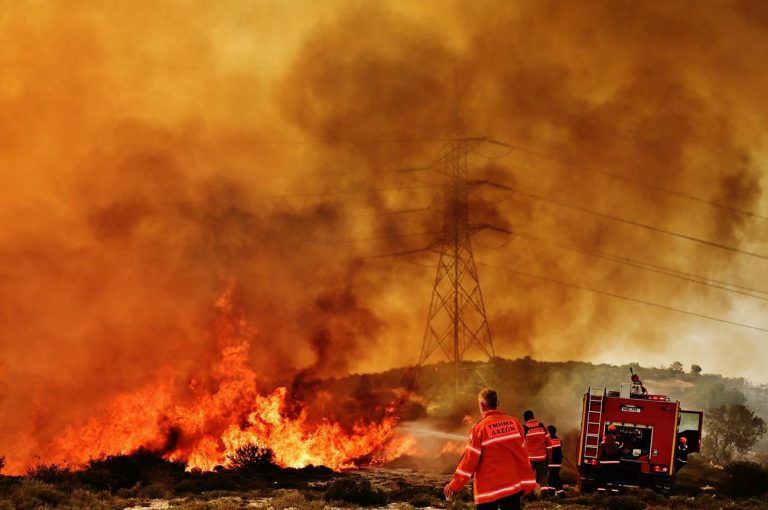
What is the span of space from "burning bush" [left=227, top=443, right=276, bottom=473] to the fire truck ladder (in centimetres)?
915

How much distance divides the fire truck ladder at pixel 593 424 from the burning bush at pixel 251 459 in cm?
915

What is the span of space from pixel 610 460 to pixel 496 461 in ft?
34.5

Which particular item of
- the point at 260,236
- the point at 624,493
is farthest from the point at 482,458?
the point at 260,236

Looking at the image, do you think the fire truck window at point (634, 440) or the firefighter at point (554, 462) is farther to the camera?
the fire truck window at point (634, 440)

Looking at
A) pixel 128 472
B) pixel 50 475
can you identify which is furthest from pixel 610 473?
pixel 50 475

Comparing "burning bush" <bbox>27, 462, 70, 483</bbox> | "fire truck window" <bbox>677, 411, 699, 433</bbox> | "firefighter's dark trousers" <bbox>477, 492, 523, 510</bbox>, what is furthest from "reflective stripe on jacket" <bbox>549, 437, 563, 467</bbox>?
"burning bush" <bbox>27, 462, 70, 483</bbox>

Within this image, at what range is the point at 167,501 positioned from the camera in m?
15.8

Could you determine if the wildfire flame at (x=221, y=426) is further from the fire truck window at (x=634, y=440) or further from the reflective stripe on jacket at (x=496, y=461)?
the reflective stripe on jacket at (x=496, y=461)

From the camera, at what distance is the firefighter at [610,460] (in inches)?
660

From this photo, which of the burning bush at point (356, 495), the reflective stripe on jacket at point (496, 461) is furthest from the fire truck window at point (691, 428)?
the reflective stripe on jacket at point (496, 461)

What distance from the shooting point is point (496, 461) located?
745cm

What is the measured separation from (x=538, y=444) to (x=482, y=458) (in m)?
7.03

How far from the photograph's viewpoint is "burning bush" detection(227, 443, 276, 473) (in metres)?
21.5

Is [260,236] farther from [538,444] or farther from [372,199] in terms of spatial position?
[538,444]
